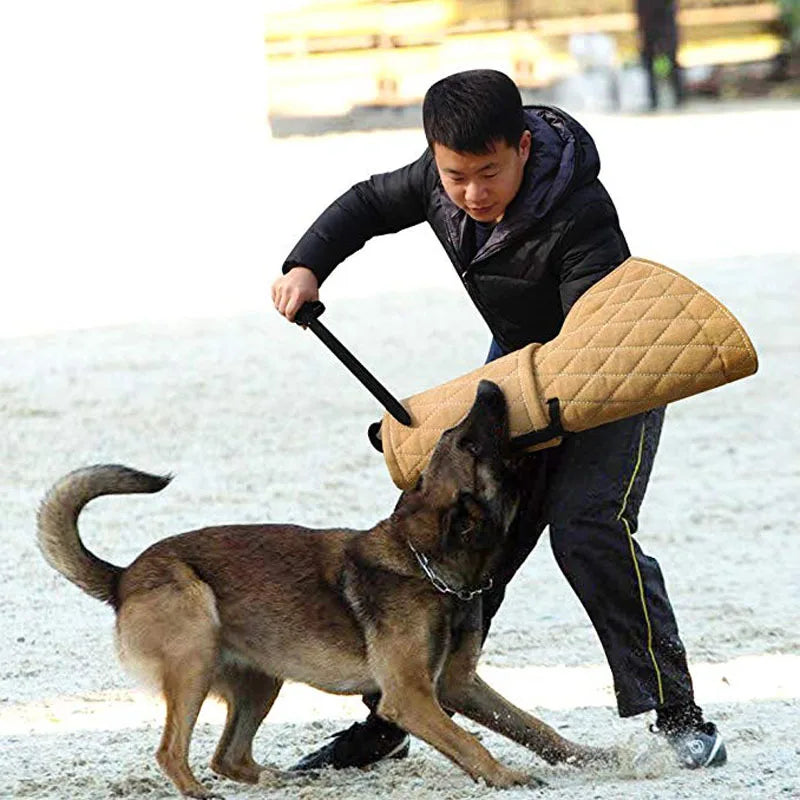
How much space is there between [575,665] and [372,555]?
4.47ft

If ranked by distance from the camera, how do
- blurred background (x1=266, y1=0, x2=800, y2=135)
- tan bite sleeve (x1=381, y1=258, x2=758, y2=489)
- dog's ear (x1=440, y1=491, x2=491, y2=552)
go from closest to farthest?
tan bite sleeve (x1=381, y1=258, x2=758, y2=489), dog's ear (x1=440, y1=491, x2=491, y2=552), blurred background (x1=266, y1=0, x2=800, y2=135)

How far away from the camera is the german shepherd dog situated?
4.66 meters

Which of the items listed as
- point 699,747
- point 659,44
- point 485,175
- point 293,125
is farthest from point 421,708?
point 659,44

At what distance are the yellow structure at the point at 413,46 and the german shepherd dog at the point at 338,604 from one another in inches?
Answer: 933

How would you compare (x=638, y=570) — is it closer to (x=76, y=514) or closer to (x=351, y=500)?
(x=76, y=514)

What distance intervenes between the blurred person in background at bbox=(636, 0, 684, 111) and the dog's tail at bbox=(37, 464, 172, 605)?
25.3 meters

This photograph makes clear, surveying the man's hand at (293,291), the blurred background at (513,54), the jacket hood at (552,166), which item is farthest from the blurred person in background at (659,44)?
the jacket hood at (552,166)

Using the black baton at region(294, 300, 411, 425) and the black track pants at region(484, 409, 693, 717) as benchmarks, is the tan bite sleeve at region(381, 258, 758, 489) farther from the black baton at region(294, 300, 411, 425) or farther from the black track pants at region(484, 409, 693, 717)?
the black baton at region(294, 300, 411, 425)

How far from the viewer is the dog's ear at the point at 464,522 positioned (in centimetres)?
472

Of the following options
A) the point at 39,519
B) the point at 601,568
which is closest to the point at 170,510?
the point at 39,519

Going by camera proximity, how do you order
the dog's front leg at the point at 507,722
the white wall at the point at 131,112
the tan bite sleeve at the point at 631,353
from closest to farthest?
the tan bite sleeve at the point at 631,353
the dog's front leg at the point at 507,722
the white wall at the point at 131,112

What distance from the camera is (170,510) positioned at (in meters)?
8.19

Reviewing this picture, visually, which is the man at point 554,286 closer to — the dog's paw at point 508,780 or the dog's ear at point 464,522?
the dog's ear at point 464,522

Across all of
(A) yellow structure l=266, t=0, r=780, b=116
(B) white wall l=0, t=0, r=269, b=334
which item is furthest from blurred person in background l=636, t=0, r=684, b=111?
(B) white wall l=0, t=0, r=269, b=334
